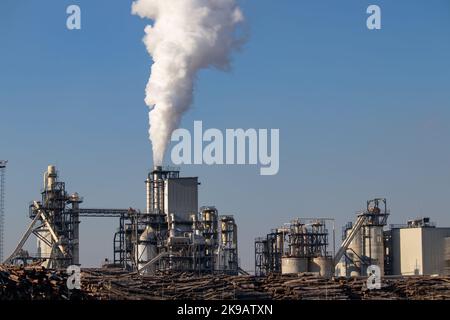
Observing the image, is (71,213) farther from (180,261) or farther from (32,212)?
(180,261)

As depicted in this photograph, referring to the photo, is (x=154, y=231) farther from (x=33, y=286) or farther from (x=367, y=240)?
(x=33, y=286)

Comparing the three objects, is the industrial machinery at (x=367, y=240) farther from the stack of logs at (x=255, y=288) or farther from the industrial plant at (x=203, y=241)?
the stack of logs at (x=255, y=288)

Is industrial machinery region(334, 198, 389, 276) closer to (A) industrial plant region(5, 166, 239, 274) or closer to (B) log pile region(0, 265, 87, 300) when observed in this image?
(A) industrial plant region(5, 166, 239, 274)

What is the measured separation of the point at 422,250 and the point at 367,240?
15.2 feet

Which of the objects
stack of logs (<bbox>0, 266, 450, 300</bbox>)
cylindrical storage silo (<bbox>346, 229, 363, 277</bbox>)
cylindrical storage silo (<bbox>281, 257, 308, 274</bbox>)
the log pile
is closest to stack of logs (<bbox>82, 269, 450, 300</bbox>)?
stack of logs (<bbox>0, 266, 450, 300</bbox>)

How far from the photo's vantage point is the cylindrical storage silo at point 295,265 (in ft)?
261

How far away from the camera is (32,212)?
8394 cm

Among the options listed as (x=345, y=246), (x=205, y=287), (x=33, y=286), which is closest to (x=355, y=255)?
(x=345, y=246)

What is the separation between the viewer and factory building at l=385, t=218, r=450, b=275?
7869 cm

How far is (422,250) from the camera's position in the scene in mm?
78750

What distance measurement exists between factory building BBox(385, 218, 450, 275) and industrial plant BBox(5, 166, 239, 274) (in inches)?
478
